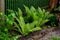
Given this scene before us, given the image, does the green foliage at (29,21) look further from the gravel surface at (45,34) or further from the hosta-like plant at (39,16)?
the gravel surface at (45,34)

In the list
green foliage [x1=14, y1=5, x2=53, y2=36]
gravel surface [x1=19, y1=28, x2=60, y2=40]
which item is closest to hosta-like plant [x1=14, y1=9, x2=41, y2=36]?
green foliage [x1=14, y1=5, x2=53, y2=36]

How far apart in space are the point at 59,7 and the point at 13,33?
3042 mm

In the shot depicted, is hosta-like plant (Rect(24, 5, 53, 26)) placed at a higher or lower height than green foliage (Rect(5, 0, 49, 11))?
lower

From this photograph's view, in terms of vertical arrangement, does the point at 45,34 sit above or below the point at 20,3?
below

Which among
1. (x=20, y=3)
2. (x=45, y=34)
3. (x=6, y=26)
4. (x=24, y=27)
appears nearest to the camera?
(x=6, y=26)

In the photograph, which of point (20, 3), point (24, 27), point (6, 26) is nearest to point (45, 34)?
point (24, 27)

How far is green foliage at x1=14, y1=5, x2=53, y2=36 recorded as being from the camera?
7.06 meters

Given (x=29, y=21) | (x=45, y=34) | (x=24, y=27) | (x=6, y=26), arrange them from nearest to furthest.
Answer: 1. (x=6, y=26)
2. (x=24, y=27)
3. (x=45, y=34)
4. (x=29, y=21)

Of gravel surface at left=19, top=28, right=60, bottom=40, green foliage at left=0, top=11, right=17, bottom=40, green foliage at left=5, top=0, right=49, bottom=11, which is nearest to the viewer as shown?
green foliage at left=0, top=11, right=17, bottom=40

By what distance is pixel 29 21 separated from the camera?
790 centimetres

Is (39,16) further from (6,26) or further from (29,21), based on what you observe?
(6,26)

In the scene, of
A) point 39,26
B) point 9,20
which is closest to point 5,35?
point 9,20

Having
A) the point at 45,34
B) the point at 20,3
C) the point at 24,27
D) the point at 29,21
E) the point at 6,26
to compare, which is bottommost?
the point at 45,34

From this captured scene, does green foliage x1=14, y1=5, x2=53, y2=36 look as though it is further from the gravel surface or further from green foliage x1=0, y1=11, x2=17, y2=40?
green foliage x1=0, y1=11, x2=17, y2=40
